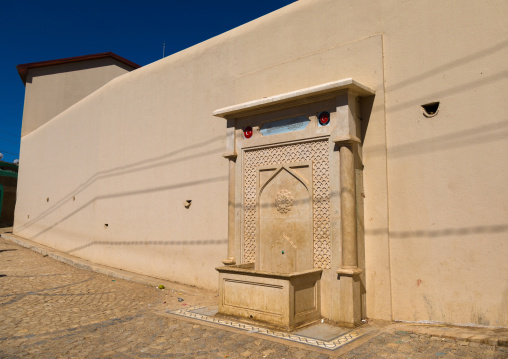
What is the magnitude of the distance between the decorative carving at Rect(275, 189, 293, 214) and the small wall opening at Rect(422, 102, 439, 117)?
2000 millimetres

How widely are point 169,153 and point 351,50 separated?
14.2ft

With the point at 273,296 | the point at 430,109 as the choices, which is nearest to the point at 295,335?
the point at 273,296

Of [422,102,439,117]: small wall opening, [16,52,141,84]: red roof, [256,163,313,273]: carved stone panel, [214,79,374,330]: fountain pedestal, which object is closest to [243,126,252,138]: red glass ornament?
[214,79,374,330]: fountain pedestal

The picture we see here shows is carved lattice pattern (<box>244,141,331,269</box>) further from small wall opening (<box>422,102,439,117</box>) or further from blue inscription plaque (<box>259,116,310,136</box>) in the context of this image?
small wall opening (<box>422,102,439,117</box>)

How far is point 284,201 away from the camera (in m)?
5.70

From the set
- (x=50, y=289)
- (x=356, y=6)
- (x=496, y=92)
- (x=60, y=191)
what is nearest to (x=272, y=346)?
(x=496, y=92)

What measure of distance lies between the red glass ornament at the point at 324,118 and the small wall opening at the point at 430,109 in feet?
3.79

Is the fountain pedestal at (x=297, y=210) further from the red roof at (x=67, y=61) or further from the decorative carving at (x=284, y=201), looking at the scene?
the red roof at (x=67, y=61)


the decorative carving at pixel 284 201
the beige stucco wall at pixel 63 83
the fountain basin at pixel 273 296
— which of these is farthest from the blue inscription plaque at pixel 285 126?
the beige stucco wall at pixel 63 83

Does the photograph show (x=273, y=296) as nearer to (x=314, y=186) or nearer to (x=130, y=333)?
(x=314, y=186)

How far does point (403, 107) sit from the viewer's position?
5012 mm

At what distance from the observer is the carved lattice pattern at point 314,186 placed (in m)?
5.24

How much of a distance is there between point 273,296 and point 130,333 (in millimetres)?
1703

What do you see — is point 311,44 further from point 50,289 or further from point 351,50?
point 50,289
